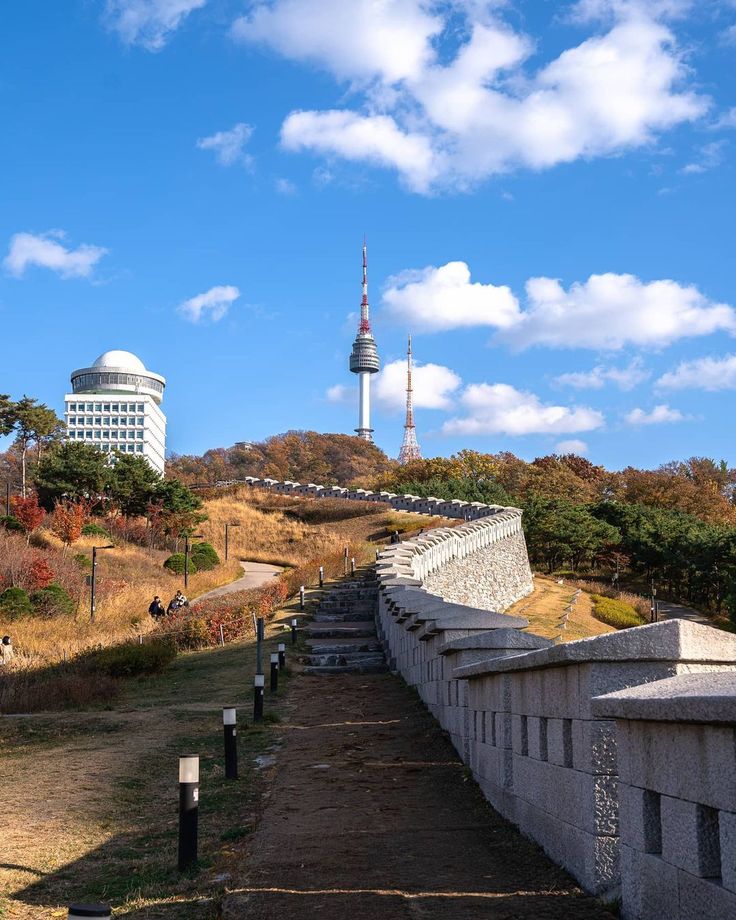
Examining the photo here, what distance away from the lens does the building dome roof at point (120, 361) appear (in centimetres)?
14988

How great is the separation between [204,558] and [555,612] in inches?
685

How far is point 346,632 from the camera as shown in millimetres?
22922

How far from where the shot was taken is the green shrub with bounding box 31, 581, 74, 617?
102 ft

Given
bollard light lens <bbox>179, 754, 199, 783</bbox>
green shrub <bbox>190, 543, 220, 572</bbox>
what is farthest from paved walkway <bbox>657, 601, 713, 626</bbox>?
bollard light lens <bbox>179, 754, 199, 783</bbox>

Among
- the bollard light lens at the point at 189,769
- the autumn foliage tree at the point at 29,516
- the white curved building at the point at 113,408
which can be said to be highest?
the white curved building at the point at 113,408

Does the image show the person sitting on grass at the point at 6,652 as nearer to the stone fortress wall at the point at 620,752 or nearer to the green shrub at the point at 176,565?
the stone fortress wall at the point at 620,752

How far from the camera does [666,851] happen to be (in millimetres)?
3760

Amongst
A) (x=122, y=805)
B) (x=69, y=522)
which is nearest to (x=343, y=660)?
(x=122, y=805)

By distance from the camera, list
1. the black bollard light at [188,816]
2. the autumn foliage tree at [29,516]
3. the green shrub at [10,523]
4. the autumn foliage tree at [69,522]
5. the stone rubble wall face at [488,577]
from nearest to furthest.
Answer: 1. the black bollard light at [188,816]
2. the stone rubble wall face at [488,577]
3. the autumn foliage tree at [69,522]
4. the green shrub at [10,523]
5. the autumn foliage tree at [29,516]

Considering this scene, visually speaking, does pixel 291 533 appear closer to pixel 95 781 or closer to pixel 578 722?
pixel 95 781

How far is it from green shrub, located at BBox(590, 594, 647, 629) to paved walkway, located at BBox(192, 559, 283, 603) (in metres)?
13.3

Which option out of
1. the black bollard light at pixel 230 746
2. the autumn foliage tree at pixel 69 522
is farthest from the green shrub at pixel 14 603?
the black bollard light at pixel 230 746

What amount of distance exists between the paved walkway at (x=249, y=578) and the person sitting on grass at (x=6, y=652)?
10.0 m

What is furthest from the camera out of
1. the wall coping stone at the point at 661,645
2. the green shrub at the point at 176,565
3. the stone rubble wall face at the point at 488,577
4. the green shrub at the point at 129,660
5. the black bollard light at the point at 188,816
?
the green shrub at the point at 176,565
